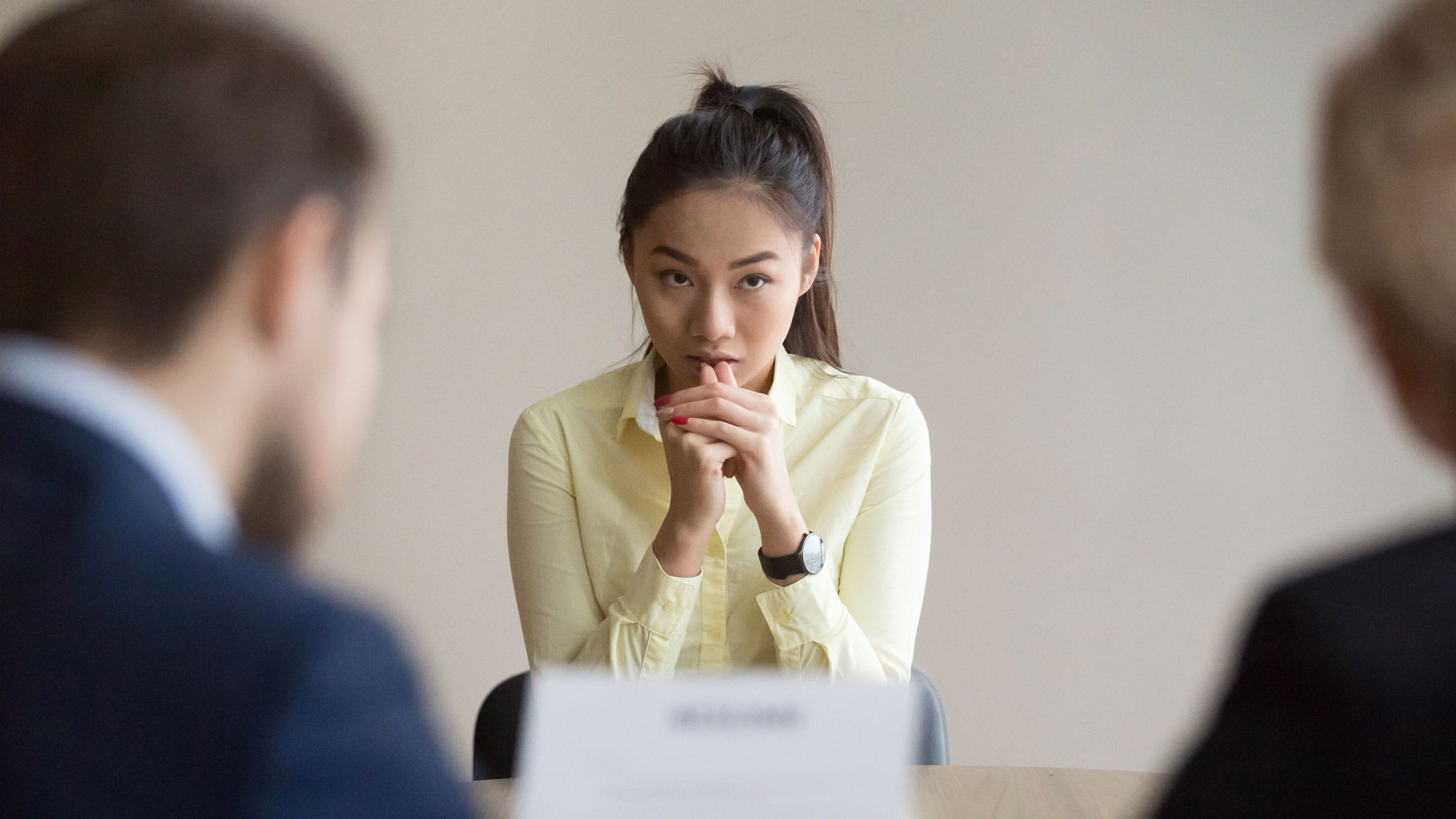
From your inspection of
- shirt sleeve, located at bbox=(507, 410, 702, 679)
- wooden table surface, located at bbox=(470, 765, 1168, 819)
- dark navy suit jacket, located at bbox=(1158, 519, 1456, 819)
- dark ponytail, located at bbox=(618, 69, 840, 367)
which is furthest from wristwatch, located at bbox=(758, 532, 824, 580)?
dark navy suit jacket, located at bbox=(1158, 519, 1456, 819)

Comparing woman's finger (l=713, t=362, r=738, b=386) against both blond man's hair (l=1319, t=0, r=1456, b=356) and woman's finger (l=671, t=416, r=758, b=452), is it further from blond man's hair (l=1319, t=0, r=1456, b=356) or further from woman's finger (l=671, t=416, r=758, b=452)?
blond man's hair (l=1319, t=0, r=1456, b=356)

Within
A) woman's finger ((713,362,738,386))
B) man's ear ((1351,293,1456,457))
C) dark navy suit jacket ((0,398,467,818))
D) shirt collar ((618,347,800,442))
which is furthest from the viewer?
shirt collar ((618,347,800,442))

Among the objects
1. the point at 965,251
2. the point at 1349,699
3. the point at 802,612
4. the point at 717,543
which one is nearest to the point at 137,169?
the point at 1349,699

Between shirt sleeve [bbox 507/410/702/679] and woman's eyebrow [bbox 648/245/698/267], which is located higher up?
woman's eyebrow [bbox 648/245/698/267]

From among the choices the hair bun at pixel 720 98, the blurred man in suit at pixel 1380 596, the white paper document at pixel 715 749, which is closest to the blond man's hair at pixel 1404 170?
the blurred man in suit at pixel 1380 596

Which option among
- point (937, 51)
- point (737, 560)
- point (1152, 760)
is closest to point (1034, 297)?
point (937, 51)

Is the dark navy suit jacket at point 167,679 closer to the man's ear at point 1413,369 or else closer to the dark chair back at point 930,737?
the man's ear at point 1413,369

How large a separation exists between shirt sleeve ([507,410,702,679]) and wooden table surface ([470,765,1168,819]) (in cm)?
32

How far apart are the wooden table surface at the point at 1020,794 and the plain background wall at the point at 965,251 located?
1603 millimetres

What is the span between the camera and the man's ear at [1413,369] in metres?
0.67

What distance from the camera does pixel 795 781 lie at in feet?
2.50

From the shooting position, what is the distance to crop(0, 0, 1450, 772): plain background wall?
299 cm

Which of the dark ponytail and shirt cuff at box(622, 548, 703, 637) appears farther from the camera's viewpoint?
the dark ponytail

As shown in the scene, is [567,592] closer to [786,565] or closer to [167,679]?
[786,565]
